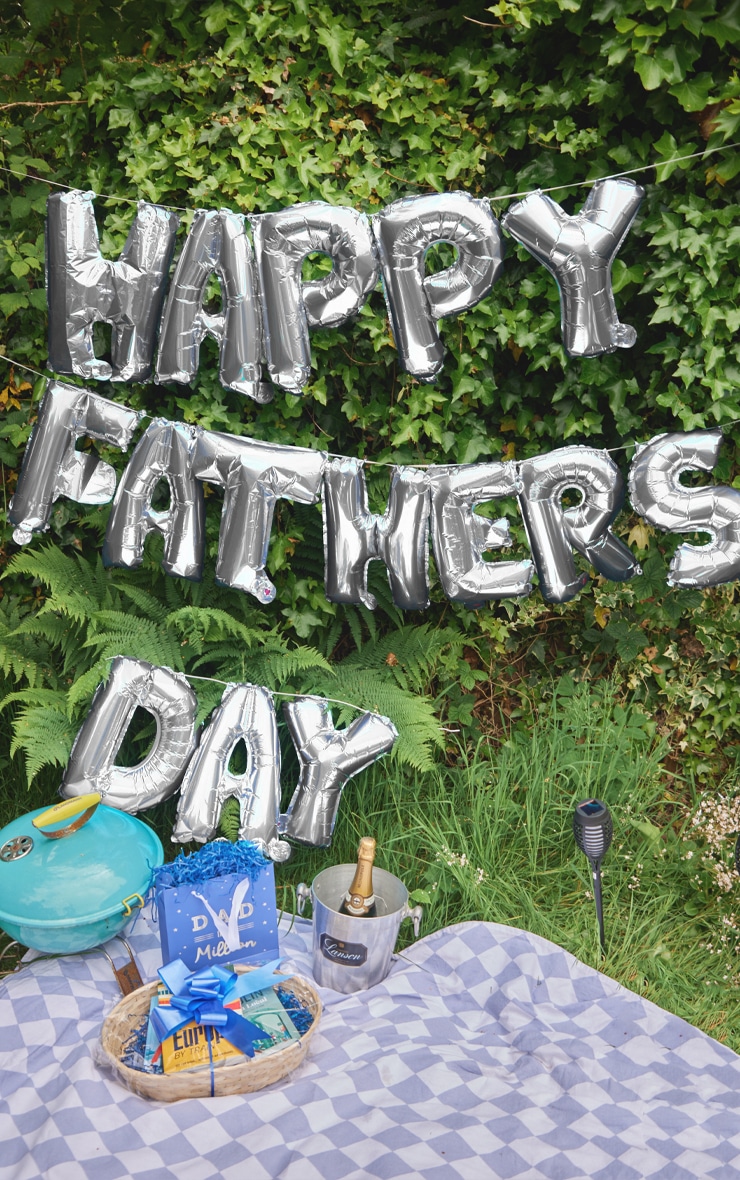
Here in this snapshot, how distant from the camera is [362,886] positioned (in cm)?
265

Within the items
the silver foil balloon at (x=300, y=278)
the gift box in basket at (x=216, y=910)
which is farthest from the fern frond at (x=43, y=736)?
the silver foil balloon at (x=300, y=278)

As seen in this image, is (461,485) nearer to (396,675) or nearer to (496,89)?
(396,675)

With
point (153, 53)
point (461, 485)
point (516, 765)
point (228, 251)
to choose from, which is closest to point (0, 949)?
point (516, 765)

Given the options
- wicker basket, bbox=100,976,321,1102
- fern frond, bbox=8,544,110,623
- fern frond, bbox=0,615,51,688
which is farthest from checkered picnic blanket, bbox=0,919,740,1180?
fern frond, bbox=8,544,110,623

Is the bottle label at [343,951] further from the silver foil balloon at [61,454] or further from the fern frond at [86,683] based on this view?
the silver foil balloon at [61,454]

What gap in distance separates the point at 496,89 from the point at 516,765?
2.32 m

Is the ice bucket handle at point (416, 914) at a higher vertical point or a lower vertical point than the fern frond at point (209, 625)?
lower

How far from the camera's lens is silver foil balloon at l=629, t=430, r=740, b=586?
291cm

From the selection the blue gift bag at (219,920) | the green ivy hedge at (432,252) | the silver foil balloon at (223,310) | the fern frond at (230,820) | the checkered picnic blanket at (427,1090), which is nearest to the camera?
the checkered picnic blanket at (427,1090)

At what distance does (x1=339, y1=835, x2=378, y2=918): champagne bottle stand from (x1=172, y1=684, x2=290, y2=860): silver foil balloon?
40cm

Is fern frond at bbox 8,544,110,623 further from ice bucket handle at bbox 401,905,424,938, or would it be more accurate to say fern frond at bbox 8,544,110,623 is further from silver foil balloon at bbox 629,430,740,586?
silver foil balloon at bbox 629,430,740,586

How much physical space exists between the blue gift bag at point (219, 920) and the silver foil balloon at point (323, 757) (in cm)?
51

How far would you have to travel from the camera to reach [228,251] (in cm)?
287

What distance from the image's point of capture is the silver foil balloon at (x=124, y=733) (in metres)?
3.03
